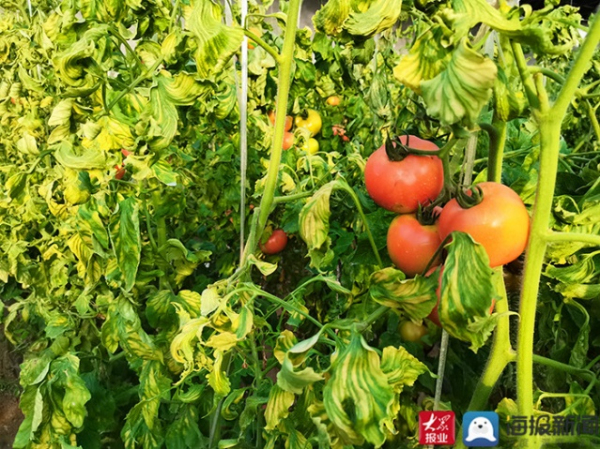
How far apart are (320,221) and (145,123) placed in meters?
0.26

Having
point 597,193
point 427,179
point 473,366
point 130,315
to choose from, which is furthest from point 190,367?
point 473,366

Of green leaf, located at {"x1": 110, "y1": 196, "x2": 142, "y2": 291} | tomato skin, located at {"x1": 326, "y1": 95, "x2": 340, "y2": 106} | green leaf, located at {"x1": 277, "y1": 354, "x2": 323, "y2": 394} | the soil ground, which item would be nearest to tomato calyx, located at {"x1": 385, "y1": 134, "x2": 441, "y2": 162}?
green leaf, located at {"x1": 277, "y1": 354, "x2": 323, "y2": 394}

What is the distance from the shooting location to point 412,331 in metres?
1.00

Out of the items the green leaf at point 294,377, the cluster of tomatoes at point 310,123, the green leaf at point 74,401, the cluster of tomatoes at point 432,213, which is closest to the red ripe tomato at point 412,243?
the cluster of tomatoes at point 432,213

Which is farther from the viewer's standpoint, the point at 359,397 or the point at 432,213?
the point at 432,213

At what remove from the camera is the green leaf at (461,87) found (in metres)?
0.37

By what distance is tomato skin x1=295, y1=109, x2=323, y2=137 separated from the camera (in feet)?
5.08

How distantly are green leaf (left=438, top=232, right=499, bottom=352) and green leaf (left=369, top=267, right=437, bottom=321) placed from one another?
0.05 m

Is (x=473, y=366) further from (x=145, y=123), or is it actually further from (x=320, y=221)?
(x=145, y=123)

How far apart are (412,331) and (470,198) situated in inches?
20.4

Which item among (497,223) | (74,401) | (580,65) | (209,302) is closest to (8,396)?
(74,401)

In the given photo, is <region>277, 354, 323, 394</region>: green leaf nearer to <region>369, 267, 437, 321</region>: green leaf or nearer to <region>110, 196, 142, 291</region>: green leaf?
<region>369, 267, 437, 321</region>: green leaf

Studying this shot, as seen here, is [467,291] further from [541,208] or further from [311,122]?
[311,122]

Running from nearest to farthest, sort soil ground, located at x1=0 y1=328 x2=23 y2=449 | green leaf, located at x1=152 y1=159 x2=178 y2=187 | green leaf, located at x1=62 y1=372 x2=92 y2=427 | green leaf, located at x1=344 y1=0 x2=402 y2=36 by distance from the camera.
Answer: green leaf, located at x1=344 y1=0 x2=402 y2=36 < green leaf, located at x1=152 y1=159 x2=178 y2=187 < green leaf, located at x1=62 y1=372 x2=92 y2=427 < soil ground, located at x1=0 y1=328 x2=23 y2=449
